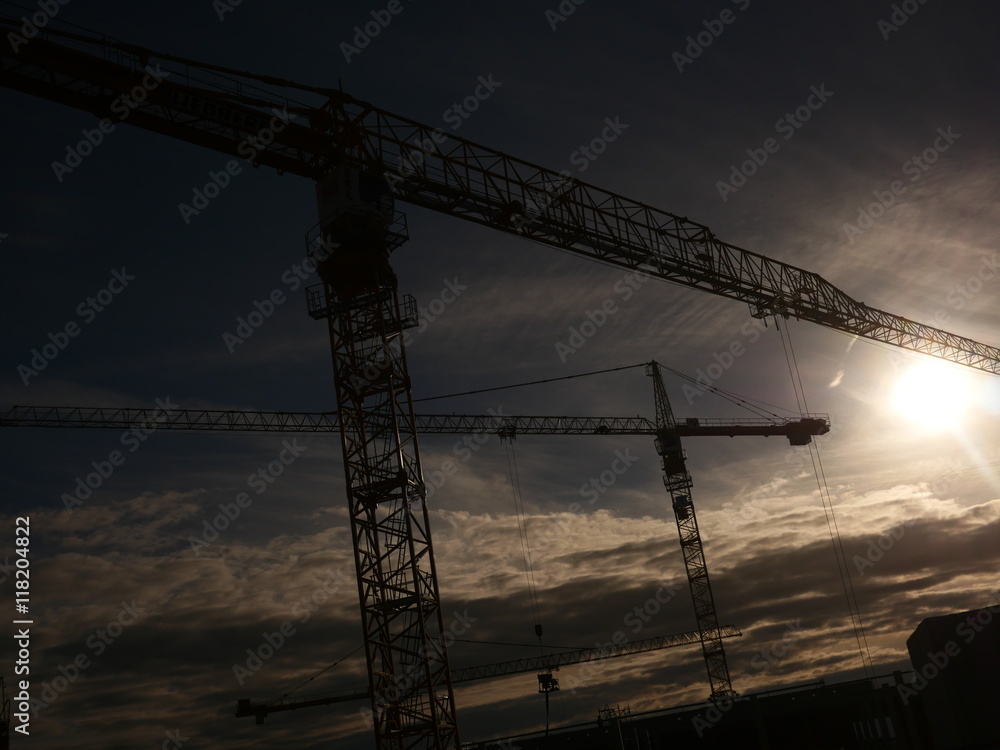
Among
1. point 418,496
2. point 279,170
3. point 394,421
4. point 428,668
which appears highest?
point 279,170

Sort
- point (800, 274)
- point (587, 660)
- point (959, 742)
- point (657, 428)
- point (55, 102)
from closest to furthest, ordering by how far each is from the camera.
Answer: point (55, 102) → point (959, 742) → point (800, 274) → point (657, 428) → point (587, 660)

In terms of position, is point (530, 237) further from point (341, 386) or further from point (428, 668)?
point (428, 668)

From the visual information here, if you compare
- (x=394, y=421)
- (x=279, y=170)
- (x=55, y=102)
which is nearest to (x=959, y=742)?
(x=394, y=421)

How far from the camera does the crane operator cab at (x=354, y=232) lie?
3109cm

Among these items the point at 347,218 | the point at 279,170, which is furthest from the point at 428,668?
the point at 279,170

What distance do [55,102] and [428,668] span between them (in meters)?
23.1

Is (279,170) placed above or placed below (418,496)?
above

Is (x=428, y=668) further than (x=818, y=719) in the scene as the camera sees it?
No

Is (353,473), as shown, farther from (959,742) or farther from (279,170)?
(959,742)

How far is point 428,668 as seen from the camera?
2909 cm

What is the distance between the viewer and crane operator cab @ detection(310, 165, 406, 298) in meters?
31.1

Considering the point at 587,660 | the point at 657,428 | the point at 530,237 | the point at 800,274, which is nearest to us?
the point at 530,237

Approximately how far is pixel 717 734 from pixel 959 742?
1775 cm

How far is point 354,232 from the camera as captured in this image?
3120 cm
